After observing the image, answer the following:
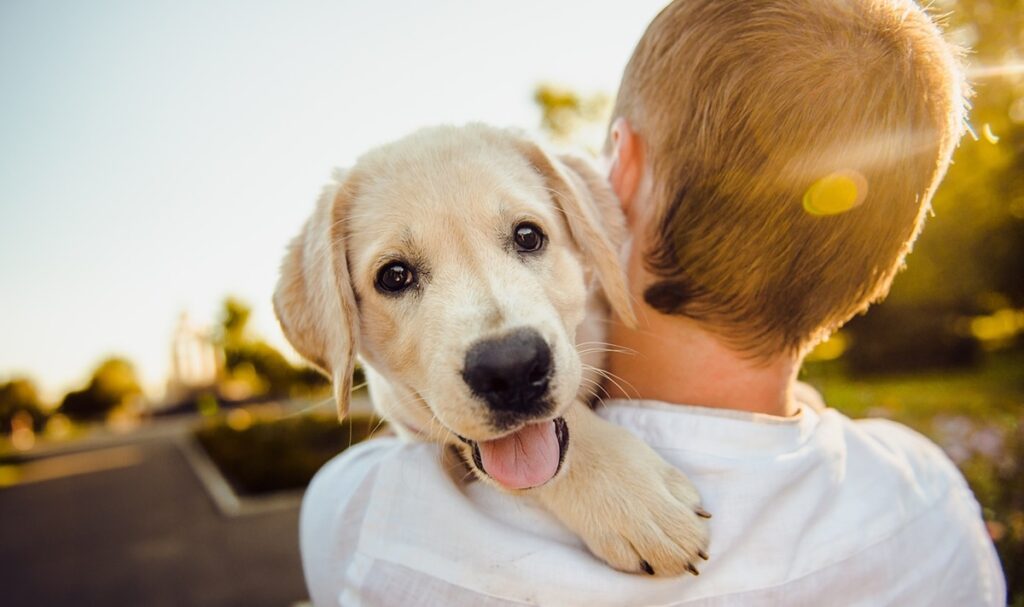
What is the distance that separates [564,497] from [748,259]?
92cm

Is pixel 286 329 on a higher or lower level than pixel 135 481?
higher

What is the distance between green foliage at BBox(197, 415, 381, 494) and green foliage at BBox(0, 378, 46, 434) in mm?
31789

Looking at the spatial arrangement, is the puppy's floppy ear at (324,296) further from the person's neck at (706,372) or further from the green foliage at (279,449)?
the green foliage at (279,449)

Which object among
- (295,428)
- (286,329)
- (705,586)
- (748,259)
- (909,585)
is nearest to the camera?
(705,586)

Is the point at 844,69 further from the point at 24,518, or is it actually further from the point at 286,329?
the point at 24,518

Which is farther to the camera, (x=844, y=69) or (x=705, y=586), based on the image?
(x=844, y=69)

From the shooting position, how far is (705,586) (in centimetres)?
196

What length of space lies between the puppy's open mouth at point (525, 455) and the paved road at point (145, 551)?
29.8ft

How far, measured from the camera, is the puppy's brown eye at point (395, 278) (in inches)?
111

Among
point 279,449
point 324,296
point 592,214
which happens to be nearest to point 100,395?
point 279,449

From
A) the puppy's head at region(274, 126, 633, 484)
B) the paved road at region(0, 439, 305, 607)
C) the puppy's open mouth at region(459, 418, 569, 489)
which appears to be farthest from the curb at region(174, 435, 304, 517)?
the puppy's open mouth at region(459, 418, 569, 489)

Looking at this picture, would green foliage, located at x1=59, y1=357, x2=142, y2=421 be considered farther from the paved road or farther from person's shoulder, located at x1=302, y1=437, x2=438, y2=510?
person's shoulder, located at x1=302, y1=437, x2=438, y2=510

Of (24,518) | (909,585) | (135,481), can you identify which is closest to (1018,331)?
(909,585)

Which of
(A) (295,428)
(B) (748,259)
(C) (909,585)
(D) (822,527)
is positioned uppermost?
(B) (748,259)
